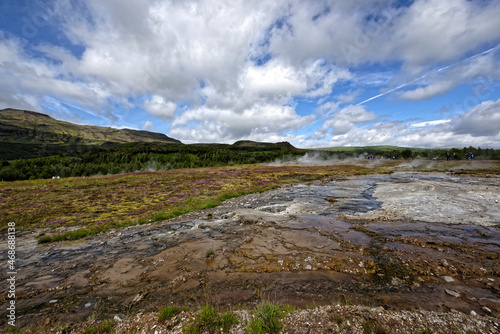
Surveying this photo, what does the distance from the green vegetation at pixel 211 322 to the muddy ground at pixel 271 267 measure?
0.71 meters

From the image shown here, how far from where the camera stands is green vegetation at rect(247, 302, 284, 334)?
3.72 meters

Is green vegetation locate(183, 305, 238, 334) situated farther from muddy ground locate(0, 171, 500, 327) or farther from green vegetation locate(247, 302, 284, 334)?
muddy ground locate(0, 171, 500, 327)

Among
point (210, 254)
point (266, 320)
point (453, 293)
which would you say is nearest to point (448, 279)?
point (453, 293)

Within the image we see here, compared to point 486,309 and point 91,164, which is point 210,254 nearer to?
point 486,309

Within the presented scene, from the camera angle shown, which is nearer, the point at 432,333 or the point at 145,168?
the point at 432,333

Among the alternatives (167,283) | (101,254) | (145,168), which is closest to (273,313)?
(167,283)

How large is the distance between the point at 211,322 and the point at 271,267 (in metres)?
3.03

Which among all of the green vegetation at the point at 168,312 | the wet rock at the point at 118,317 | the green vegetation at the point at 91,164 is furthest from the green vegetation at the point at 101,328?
the green vegetation at the point at 91,164

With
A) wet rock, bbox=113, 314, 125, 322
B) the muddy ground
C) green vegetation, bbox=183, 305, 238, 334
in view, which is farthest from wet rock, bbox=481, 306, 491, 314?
wet rock, bbox=113, 314, 125, 322

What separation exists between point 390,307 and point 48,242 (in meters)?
15.0

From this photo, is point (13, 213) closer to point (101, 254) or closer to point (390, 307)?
point (101, 254)

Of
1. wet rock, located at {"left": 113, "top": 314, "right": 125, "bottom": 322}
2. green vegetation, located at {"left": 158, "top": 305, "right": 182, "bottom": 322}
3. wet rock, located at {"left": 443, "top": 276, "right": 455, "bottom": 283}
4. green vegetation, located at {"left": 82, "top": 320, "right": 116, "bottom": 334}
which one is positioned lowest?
wet rock, located at {"left": 113, "top": 314, "right": 125, "bottom": 322}

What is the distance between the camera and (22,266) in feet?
24.4

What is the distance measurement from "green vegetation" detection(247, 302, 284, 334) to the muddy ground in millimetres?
890
